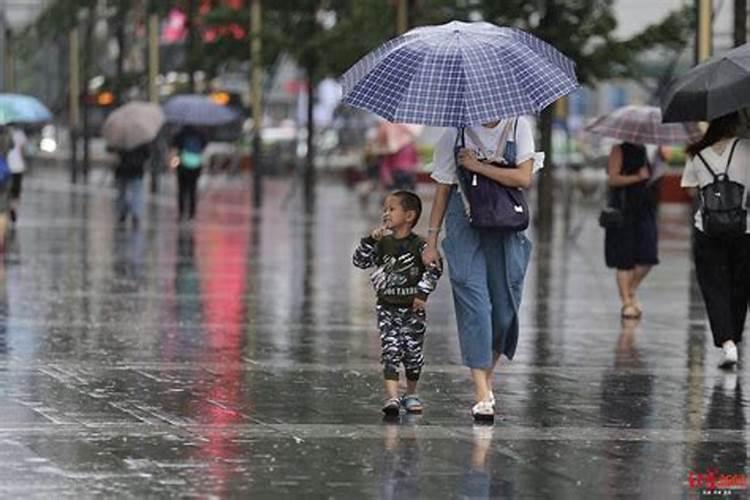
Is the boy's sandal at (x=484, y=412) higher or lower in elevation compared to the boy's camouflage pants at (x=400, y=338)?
lower

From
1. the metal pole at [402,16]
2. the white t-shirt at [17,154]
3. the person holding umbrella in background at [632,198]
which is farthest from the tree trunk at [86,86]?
the person holding umbrella in background at [632,198]

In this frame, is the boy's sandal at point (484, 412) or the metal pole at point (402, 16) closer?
the boy's sandal at point (484, 412)

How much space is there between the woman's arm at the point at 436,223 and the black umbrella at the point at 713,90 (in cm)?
250

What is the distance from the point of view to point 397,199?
1140 centimetres

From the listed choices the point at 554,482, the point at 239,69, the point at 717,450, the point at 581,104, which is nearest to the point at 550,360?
the point at 717,450

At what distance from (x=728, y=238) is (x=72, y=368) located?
4.00 meters

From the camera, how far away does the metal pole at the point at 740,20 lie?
72.0ft

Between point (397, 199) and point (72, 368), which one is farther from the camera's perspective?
point (72, 368)

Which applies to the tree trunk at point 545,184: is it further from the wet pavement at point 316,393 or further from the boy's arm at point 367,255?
the boy's arm at point 367,255

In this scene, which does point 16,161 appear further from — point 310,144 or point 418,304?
point 418,304

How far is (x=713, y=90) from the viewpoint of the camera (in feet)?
43.6

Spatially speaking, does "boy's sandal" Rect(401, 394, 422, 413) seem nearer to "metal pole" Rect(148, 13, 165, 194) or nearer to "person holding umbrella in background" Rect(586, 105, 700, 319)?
"person holding umbrella in background" Rect(586, 105, 700, 319)

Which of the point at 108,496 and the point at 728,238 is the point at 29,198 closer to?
the point at 728,238

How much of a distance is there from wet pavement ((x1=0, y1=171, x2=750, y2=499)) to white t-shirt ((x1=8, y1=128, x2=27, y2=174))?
6.71 meters
